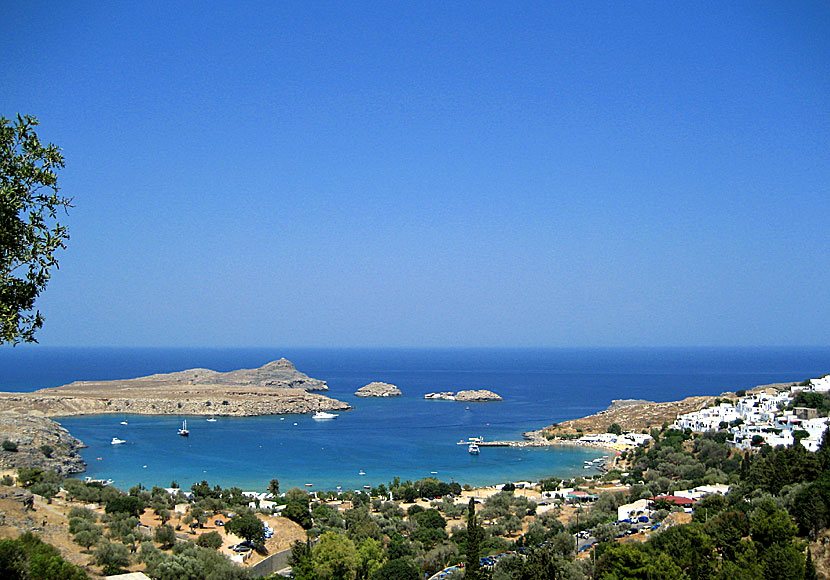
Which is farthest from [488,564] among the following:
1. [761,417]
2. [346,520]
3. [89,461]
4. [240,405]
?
[240,405]

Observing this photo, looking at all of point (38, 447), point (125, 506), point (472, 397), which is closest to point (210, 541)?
point (125, 506)

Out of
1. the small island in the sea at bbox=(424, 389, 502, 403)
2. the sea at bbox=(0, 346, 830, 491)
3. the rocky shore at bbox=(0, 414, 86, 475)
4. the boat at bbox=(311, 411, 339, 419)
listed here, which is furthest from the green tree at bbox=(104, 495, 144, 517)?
the small island in the sea at bbox=(424, 389, 502, 403)

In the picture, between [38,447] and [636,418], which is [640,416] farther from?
[38,447]

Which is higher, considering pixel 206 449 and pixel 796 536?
pixel 796 536

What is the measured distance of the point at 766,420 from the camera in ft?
129

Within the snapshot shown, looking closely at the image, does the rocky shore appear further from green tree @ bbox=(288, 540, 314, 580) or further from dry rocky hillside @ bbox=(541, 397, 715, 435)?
dry rocky hillside @ bbox=(541, 397, 715, 435)

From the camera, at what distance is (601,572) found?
49.9 feet

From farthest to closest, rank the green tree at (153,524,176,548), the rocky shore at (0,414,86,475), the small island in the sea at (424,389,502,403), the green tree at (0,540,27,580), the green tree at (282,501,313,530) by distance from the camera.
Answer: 1. the small island in the sea at (424,389,502,403)
2. the rocky shore at (0,414,86,475)
3. the green tree at (282,501,313,530)
4. the green tree at (153,524,176,548)
5. the green tree at (0,540,27,580)

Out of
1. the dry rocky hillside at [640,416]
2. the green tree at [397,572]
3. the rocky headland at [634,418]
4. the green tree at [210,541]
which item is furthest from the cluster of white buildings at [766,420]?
the green tree at [210,541]

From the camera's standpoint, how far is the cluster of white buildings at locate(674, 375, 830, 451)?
3422cm

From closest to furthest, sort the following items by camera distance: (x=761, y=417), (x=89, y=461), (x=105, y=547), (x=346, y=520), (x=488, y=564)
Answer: (x=105, y=547), (x=488, y=564), (x=346, y=520), (x=761, y=417), (x=89, y=461)

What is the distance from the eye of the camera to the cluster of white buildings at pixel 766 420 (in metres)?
34.2

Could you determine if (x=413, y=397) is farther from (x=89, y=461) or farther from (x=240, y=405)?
(x=89, y=461)

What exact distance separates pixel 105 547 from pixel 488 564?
411 inches
